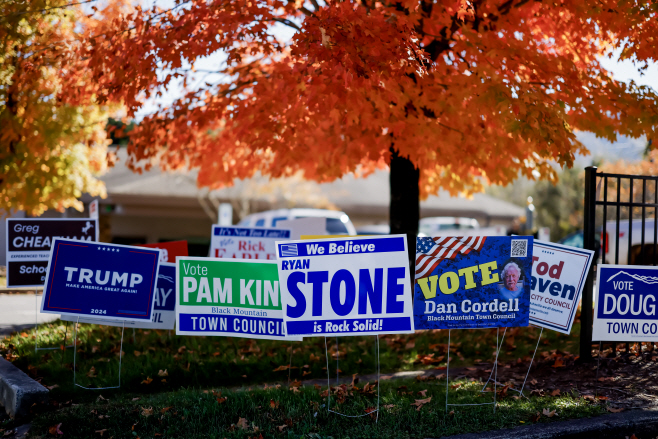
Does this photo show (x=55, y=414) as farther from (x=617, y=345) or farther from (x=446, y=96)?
(x=617, y=345)

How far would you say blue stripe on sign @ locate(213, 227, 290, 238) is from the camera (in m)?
9.43

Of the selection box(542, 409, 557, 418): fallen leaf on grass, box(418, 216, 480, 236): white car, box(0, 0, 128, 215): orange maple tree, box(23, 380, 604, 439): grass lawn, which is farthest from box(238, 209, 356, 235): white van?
box(542, 409, 557, 418): fallen leaf on grass

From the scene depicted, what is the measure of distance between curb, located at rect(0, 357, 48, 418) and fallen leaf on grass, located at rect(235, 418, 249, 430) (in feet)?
5.98

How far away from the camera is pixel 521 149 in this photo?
852 centimetres

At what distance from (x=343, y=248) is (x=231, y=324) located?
1507 mm

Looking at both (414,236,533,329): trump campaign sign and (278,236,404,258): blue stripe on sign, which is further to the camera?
(414,236,533,329): trump campaign sign

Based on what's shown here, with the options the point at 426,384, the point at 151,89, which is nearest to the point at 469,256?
the point at 426,384

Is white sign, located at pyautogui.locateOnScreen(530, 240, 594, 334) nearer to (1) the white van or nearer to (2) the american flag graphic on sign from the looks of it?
(2) the american flag graphic on sign

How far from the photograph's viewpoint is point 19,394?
5.18 metres

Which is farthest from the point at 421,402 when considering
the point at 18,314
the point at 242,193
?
the point at 242,193

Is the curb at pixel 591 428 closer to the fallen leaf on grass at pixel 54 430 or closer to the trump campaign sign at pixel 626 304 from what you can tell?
the trump campaign sign at pixel 626 304

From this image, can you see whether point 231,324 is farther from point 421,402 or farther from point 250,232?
point 250,232

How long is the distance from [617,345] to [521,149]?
2.90 metres

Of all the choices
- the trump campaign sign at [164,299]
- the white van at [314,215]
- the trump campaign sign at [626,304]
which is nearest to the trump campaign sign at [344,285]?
the trump campaign sign at [164,299]
